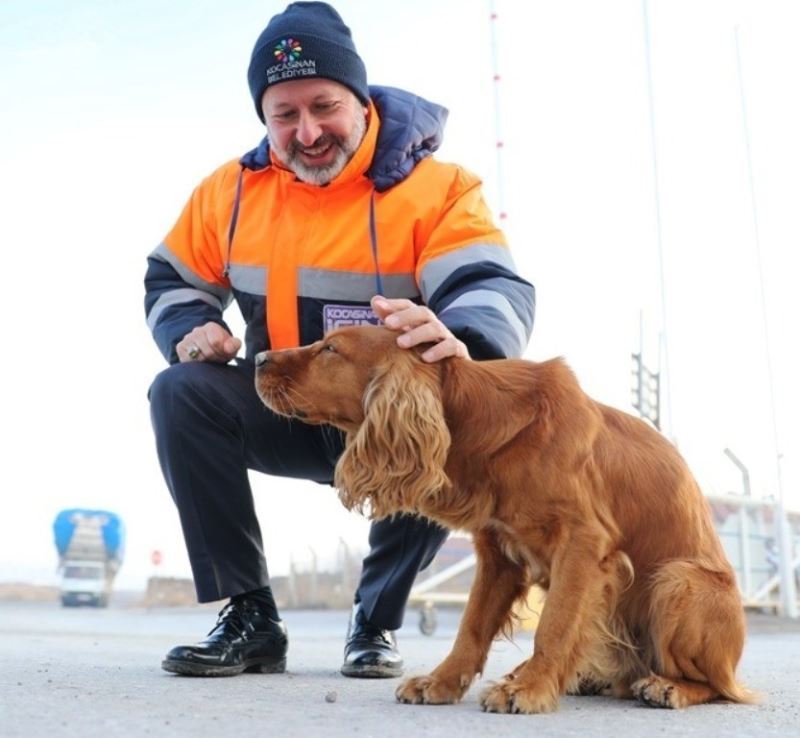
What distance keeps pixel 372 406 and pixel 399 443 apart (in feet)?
0.41

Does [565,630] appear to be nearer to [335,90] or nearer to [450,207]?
[450,207]

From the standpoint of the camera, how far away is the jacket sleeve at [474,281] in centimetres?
347

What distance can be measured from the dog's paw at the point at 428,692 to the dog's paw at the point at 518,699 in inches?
6.1

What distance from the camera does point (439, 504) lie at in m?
3.05

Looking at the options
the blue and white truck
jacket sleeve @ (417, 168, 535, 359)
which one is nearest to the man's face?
jacket sleeve @ (417, 168, 535, 359)

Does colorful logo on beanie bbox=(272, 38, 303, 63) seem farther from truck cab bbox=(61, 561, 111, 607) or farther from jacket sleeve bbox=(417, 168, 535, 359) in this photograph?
truck cab bbox=(61, 561, 111, 607)

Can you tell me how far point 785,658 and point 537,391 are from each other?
3.54 meters

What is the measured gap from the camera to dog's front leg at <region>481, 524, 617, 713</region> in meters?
2.89

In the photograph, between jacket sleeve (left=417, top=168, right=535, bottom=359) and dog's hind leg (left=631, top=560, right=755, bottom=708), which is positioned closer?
dog's hind leg (left=631, top=560, right=755, bottom=708)

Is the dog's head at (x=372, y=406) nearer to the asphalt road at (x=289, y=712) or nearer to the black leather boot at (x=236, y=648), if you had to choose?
the asphalt road at (x=289, y=712)

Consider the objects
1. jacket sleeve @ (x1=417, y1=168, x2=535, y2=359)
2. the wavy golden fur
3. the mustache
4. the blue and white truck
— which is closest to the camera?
the wavy golden fur

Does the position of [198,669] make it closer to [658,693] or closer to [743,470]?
[658,693]

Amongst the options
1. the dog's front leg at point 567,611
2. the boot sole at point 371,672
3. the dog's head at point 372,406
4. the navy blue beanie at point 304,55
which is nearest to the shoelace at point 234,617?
the boot sole at point 371,672

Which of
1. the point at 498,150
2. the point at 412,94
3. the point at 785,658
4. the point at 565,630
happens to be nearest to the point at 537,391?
the point at 565,630
